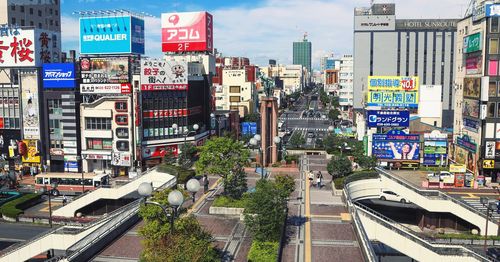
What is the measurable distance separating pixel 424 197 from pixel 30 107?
5785 centimetres

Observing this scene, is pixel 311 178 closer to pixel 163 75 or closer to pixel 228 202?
pixel 228 202

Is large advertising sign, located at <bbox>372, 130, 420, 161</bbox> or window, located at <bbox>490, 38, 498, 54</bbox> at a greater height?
window, located at <bbox>490, 38, 498, 54</bbox>

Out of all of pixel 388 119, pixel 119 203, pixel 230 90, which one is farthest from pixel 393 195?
pixel 230 90

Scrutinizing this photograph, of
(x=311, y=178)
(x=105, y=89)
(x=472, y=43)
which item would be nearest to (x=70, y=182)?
(x=105, y=89)

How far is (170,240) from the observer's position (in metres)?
24.2

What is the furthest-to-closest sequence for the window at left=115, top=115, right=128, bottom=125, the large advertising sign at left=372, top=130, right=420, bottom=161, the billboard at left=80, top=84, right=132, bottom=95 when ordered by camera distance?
the large advertising sign at left=372, top=130, right=420, bottom=161, the window at left=115, top=115, right=128, bottom=125, the billboard at left=80, top=84, right=132, bottom=95

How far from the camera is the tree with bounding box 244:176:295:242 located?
107ft

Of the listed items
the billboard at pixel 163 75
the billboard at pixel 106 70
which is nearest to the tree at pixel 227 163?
the billboard at pixel 163 75

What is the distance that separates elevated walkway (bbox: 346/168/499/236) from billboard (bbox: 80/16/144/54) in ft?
143

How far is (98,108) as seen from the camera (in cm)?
6938

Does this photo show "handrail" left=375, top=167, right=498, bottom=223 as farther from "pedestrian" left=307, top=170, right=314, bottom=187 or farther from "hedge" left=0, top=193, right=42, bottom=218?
"hedge" left=0, top=193, right=42, bottom=218

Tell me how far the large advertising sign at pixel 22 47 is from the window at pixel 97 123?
11.9m

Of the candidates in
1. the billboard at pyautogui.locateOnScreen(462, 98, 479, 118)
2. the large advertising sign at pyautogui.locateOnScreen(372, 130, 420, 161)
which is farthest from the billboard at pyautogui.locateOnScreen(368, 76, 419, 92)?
the large advertising sign at pyautogui.locateOnScreen(372, 130, 420, 161)

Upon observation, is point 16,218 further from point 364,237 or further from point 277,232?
point 364,237
